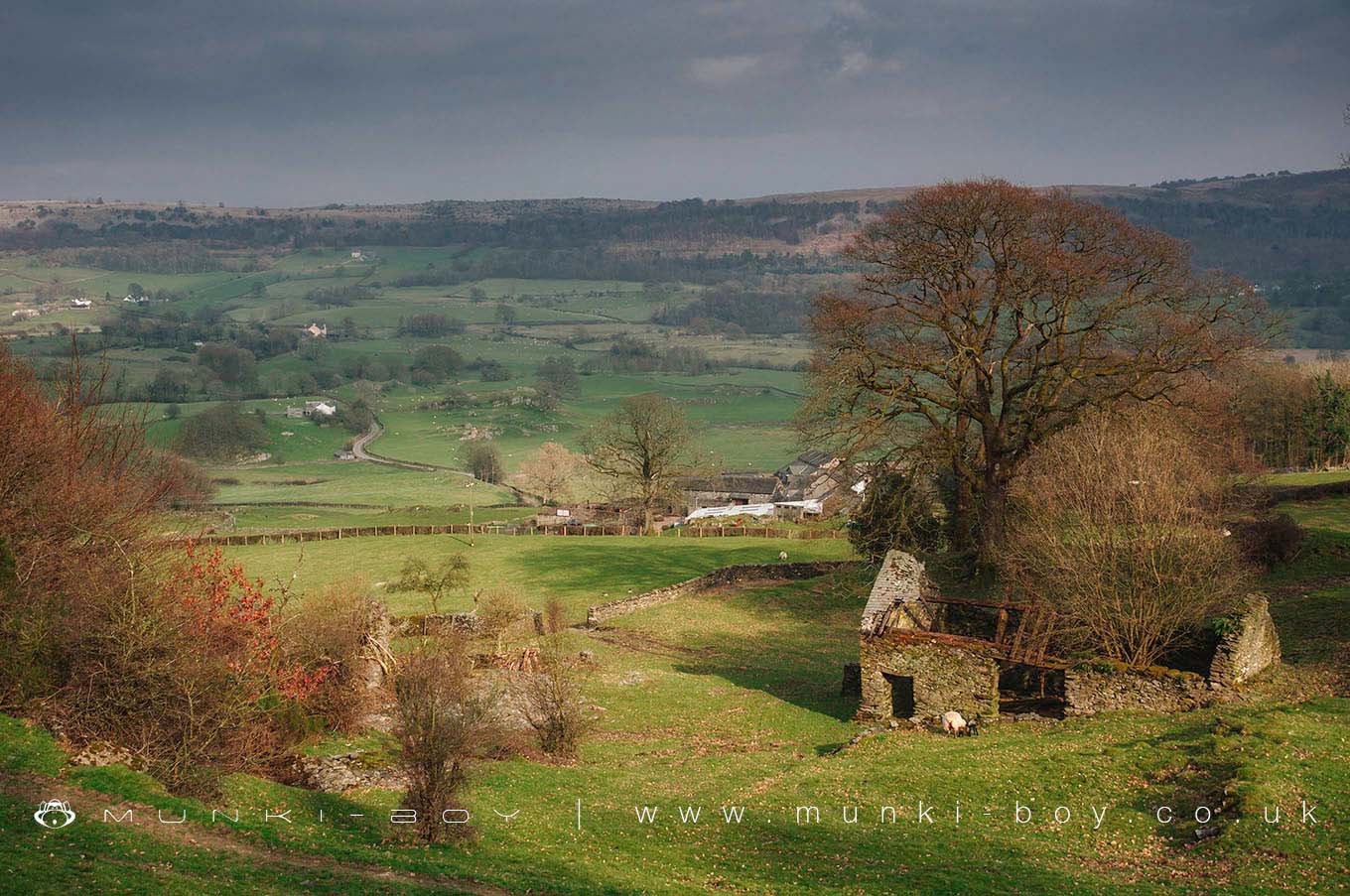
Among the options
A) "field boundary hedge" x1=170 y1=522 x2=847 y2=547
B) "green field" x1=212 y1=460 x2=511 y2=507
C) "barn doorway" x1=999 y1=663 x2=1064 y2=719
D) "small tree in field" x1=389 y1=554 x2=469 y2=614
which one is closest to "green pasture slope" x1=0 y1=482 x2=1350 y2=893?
"barn doorway" x1=999 y1=663 x2=1064 y2=719

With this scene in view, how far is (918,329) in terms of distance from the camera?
3422cm

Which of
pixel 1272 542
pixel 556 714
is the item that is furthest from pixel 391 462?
pixel 556 714

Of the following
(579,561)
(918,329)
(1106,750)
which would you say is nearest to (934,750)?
(1106,750)

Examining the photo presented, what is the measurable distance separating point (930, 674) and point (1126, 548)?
211 inches

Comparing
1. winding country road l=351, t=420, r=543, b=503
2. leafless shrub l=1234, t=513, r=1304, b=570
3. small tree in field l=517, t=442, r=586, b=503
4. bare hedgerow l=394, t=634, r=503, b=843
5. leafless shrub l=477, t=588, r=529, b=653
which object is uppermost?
bare hedgerow l=394, t=634, r=503, b=843

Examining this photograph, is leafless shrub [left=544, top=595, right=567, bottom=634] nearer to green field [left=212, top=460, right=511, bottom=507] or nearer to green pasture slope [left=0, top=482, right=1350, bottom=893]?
green pasture slope [left=0, top=482, right=1350, bottom=893]

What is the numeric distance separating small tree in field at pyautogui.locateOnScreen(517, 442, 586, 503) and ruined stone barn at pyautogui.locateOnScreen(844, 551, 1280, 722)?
6206 centimetres

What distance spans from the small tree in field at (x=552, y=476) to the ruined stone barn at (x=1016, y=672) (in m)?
62.1

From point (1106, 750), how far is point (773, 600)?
22764mm

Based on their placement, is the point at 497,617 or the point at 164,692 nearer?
the point at 164,692

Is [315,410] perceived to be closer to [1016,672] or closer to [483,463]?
[483,463]

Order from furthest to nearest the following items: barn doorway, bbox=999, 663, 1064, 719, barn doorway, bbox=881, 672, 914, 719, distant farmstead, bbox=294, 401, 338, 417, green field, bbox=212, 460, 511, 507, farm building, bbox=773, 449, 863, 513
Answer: distant farmstead, bbox=294, 401, 338, 417
green field, bbox=212, 460, 511, 507
farm building, bbox=773, 449, 863, 513
barn doorway, bbox=881, 672, 914, 719
barn doorway, bbox=999, 663, 1064, 719

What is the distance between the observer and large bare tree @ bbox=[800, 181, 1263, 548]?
3253 centimetres

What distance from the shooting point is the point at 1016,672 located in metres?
25.3
